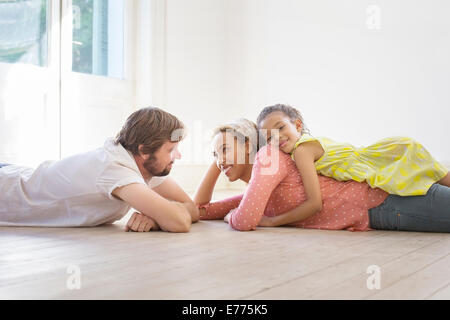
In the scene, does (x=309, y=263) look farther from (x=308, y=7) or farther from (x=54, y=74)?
(x=308, y=7)

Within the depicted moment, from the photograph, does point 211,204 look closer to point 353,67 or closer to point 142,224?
point 142,224

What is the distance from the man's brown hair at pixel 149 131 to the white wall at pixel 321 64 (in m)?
2.29

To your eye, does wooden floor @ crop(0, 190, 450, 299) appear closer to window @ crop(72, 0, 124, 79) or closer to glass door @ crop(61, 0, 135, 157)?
glass door @ crop(61, 0, 135, 157)

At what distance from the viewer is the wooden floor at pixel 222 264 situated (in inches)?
39.3

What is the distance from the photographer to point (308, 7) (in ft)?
14.0

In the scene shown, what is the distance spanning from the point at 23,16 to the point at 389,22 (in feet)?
8.33

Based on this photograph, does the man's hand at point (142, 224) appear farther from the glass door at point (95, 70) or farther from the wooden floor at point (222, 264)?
the glass door at point (95, 70)

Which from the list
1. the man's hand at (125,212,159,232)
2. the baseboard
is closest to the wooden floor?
the man's hand at (125,212,159,232)

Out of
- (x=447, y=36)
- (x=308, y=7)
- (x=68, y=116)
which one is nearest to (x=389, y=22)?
(x=447, y=36)

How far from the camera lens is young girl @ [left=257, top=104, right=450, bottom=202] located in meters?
1.80

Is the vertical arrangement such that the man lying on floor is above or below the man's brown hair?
below

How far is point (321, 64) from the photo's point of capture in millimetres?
4172

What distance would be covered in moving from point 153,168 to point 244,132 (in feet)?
1.29

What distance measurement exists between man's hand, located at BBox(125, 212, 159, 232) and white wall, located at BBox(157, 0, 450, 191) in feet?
7.94
